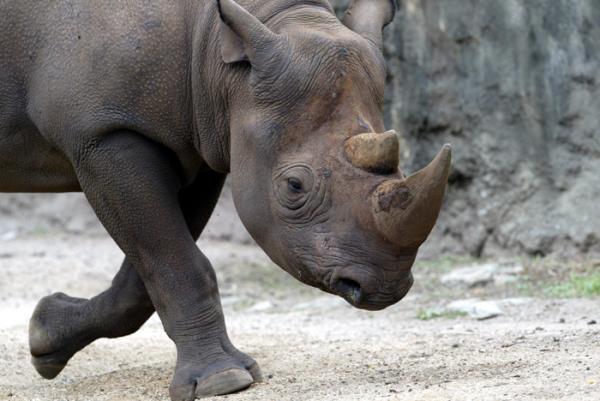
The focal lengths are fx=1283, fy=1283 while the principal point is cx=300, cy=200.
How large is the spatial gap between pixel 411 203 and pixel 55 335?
8.32 feet

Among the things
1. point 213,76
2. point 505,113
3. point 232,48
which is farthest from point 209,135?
point 505,113

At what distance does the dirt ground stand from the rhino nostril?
1.33ft

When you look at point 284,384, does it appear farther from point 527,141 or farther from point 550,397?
point 527,141

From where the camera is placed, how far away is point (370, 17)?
5848 millimetres

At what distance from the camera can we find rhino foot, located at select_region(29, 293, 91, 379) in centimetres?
660

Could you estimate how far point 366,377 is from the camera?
5.79 meters

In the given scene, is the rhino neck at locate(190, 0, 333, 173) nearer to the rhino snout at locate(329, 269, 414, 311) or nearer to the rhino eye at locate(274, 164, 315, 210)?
the rhino eye at locate(274, 164, 315, 210)

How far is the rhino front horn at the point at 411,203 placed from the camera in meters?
4.79

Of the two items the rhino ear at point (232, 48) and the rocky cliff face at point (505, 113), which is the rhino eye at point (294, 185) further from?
the rocky cliff face at point (505, 113)

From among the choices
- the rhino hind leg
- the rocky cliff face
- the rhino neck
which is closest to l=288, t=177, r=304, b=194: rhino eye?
the rhino neck

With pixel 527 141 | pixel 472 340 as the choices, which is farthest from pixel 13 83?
pixel 527 141

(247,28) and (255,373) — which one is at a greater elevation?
(247,28)

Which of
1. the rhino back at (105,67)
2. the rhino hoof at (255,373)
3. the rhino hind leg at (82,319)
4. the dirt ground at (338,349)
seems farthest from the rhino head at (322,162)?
the rhino hind leg at (82,319)

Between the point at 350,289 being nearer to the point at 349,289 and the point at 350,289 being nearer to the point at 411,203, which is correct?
the point at 349,289
